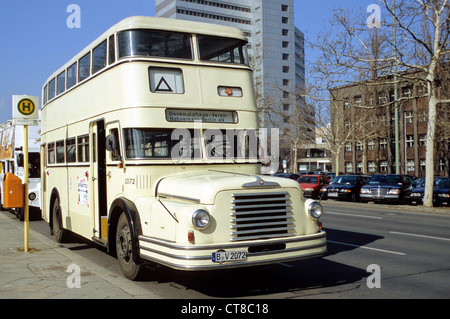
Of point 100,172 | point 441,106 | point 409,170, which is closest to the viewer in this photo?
point 100,172

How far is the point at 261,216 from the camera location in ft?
22.1

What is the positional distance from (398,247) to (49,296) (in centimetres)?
782

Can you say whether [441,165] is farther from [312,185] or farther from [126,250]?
[126,250]

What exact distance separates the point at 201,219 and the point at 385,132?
50.8m

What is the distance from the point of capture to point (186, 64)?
834cm

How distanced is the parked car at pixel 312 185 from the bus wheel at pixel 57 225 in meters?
19.8

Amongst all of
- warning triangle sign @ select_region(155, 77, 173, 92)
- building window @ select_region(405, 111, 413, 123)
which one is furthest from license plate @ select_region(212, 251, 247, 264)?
building window @ select_region(405, 111, 413, 123)

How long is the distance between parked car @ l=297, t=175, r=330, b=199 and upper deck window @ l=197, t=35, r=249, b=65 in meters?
22.2

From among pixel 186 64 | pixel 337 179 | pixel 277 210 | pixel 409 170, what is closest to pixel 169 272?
pixel 277 210

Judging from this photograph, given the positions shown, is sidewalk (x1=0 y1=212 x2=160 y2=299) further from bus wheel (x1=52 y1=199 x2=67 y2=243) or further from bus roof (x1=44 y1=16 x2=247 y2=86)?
bus roof (x1=44 y1=16 x2=247 y2=86)

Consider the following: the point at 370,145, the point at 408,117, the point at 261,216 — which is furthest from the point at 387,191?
the point at 370,145

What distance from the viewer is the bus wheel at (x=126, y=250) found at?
7.60m

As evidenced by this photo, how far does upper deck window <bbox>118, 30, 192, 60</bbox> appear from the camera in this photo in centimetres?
811

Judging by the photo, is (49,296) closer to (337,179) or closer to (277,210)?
(277,210)
